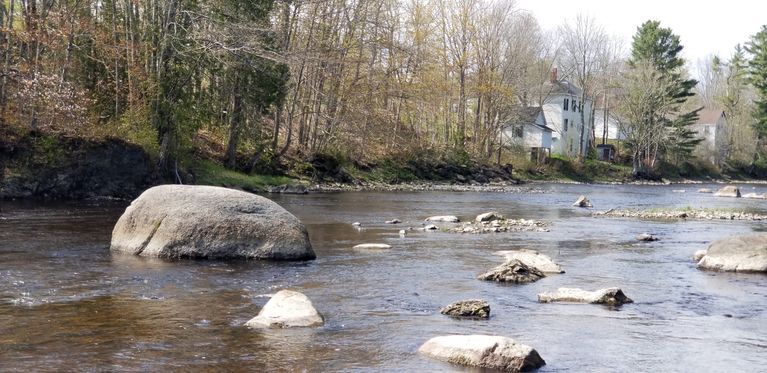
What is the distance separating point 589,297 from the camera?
14.4 metres

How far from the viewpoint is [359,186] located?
50.8 metres

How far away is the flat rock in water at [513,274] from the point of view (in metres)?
16.3

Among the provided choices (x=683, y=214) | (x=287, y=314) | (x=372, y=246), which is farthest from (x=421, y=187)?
(x=287, y=314)

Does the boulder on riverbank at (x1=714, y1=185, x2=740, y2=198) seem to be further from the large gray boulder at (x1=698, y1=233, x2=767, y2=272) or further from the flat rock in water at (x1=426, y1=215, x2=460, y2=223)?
the large gray boulder at (x1=698, y1=233, x2=767, y2=272)

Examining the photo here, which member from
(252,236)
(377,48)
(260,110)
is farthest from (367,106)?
(252,236)

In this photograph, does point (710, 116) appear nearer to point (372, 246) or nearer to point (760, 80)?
point (760, 80)

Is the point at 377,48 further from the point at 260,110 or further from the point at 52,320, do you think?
the point at 52,320

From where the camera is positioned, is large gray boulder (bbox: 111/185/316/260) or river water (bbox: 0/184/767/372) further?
large gray boulder (bbox: 111/185/316/260)

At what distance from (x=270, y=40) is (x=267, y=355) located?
3341 centimetres

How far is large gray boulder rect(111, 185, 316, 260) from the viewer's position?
17750mm

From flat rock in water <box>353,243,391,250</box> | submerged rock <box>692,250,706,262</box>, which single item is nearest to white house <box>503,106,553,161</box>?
submerged rock <box>692,250,706,262</box>

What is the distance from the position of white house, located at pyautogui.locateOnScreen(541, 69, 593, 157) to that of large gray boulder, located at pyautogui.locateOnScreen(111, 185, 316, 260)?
7529 centimetres

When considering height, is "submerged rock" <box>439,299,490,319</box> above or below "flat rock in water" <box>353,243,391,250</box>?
below

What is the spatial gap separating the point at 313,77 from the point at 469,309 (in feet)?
136
